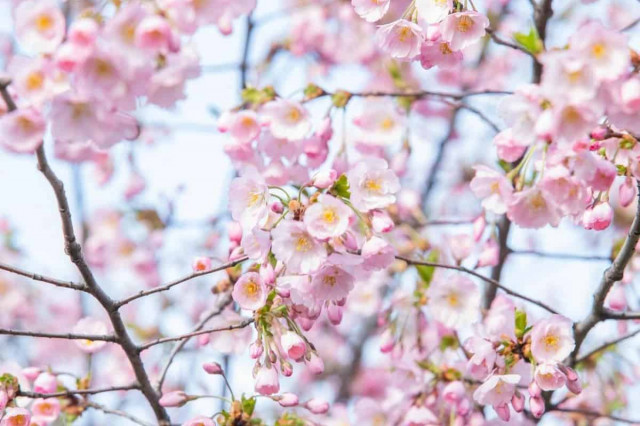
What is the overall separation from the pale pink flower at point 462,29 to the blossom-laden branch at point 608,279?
0.63m

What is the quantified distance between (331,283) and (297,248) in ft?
0.53

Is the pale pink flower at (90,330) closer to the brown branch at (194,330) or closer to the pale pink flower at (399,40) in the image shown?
the brown branch at (194,330)

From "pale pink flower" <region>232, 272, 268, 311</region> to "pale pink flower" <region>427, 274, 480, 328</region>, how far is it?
0.98 m

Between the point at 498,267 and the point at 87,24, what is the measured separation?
6.97 ft

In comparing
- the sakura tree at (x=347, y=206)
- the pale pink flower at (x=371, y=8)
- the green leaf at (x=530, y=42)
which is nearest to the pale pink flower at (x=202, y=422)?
the sakura tree at (x=347, y=206)

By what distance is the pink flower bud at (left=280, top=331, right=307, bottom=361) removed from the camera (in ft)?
6.48

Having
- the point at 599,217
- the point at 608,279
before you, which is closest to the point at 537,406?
the point at 608,279

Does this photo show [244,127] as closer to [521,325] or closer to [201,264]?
[201,264]

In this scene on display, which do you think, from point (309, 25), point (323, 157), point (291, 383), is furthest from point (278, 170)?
point (291, 383)

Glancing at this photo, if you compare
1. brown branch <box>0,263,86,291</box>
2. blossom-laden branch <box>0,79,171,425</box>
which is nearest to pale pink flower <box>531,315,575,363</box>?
blossom-laden branch <box>0,79,171,425</box>

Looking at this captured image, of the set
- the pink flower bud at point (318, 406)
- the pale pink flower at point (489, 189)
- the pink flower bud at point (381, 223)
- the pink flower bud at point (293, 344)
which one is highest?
the pink flower bud at point (293, 344)

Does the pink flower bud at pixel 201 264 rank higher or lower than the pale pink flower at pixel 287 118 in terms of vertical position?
higher

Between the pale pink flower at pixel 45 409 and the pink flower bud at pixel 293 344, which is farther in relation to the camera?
the pale pink flower at pixel 45 409

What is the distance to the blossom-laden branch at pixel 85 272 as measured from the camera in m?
1.63
